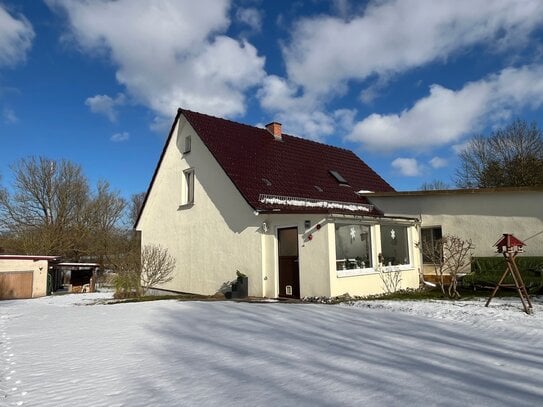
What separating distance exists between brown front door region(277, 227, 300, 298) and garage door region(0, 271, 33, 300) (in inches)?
726

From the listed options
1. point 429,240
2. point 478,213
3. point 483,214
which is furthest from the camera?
point 429,240

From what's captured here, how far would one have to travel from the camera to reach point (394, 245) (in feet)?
50.5

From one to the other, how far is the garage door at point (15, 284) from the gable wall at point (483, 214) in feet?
68.9

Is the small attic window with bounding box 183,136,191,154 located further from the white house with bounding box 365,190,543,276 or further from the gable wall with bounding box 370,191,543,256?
the gable wall with bounding box 370,191,543,256

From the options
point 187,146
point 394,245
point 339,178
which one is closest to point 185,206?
point 187,146

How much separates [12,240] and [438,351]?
113ft

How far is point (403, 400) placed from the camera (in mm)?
4168

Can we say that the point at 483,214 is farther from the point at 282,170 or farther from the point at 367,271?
the point at 282,170

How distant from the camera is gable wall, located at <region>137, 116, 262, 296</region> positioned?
46.7 ft

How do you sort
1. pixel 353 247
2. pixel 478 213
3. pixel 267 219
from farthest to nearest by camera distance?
pixel 478 213
pixel 267 219
pixel 353 247

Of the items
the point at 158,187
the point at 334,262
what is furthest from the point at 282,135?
the point at 334,262

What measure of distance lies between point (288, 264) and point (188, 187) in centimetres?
669

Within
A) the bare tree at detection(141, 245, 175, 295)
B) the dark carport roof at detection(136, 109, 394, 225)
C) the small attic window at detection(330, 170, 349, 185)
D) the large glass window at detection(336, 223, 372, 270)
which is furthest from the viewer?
the small attic window at detection(330, 170, 349, 185)

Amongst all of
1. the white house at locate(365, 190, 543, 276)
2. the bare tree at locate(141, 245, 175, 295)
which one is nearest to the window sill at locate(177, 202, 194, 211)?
the bare tree at locate(141, 245, 175, 295)
